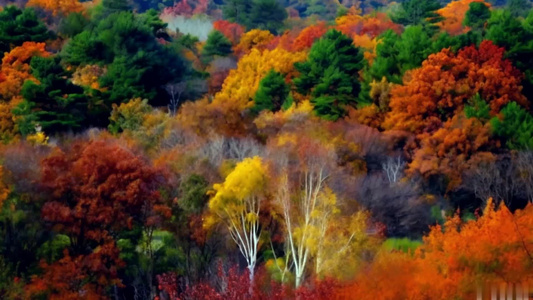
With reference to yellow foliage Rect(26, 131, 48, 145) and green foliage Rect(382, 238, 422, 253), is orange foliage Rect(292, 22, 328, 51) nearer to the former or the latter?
yellow foliage Rect(26, 131, 48, 145)

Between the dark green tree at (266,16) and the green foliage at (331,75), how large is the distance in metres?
28.4

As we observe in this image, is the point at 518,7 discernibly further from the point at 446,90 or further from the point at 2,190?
the point at 2,190

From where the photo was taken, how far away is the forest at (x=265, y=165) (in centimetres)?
2286

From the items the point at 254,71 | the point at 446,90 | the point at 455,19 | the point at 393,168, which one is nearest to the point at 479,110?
the point at 446,90

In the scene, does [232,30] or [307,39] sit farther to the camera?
[232,30]

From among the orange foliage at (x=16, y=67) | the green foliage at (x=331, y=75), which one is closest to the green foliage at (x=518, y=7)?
the green foliage at (x=331, y=75)

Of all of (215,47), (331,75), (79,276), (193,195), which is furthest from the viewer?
(215,47)

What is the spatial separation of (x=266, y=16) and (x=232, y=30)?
25.9ft

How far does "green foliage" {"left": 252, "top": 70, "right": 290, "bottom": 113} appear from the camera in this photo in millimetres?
41875

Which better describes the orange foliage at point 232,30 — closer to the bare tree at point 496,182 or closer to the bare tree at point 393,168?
the bare tree at point 393,168

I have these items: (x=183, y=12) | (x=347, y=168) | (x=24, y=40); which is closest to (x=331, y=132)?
(x=347, y=168)

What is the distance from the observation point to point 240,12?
72875 mm

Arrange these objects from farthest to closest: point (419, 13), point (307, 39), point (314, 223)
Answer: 1. point (419, 13)
2. point (307, 39)
3. point (314, 223)

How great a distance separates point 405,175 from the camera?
35.4 metres
